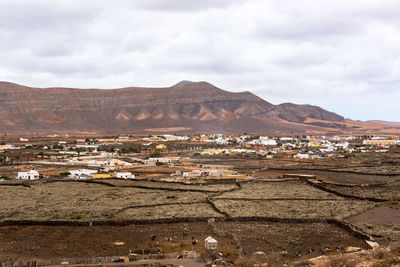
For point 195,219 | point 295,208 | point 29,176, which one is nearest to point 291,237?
point 195,219

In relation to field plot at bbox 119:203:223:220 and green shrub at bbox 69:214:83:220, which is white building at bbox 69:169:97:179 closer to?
field plot at bbox 119:203:223:220

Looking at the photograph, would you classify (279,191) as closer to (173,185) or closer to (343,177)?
(173,185)

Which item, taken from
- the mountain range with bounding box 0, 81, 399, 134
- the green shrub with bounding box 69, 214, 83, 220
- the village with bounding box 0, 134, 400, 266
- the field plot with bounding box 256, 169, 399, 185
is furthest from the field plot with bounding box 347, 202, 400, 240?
the mountain range with bounding box 0, 81, 399, 134

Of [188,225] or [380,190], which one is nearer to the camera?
[188,225]

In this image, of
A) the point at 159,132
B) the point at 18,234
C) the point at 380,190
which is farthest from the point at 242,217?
the point at 159,132

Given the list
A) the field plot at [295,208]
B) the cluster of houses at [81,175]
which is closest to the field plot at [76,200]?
the field plot at [295,208]

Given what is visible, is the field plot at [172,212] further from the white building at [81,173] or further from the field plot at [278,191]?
the white building at [81,173]

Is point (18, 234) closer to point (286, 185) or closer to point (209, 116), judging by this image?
point (286, 185)

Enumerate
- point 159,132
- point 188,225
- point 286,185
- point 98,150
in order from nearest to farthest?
point 188,225, point 286,185, point 98,150, point 159,132
